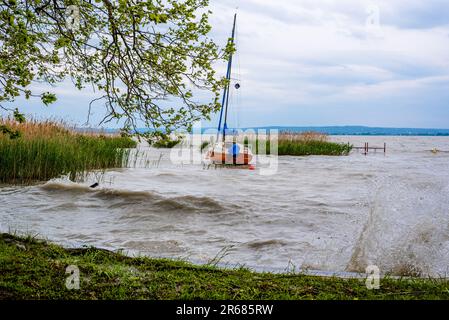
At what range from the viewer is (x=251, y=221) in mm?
→ 11609

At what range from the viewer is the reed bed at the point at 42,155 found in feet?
51.5

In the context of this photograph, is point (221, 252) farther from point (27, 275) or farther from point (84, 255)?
point (27, 275)

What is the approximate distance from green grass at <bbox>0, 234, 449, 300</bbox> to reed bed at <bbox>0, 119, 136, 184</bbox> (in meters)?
9.17

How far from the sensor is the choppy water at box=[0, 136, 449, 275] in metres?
8.48

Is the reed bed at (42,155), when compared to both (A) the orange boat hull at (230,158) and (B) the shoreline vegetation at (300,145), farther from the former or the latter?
(B) the shoreline vegetation at (300,145)

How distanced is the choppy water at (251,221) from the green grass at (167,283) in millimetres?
1009

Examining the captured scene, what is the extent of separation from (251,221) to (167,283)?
6.73 meters

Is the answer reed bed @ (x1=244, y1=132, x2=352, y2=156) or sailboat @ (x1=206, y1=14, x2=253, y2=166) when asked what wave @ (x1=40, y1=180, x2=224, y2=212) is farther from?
reed bed @ (x1=244, y1=132, x2=352, y2=156)

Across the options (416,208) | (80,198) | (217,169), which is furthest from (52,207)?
(217,169)

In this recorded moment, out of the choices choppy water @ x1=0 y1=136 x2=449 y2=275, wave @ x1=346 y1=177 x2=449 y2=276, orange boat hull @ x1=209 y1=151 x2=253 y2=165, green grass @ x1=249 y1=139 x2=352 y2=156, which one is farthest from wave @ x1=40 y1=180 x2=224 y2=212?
green grass @ x1=249 y1=139 x2=352 y2=156

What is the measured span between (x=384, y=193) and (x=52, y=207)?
39.4ft

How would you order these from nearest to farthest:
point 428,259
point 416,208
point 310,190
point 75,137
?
point 428,259
point 416,208
point 310,190
point 75,137

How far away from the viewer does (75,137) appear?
20.8 m

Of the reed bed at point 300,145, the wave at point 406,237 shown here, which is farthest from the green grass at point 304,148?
the wave at point 406,237
